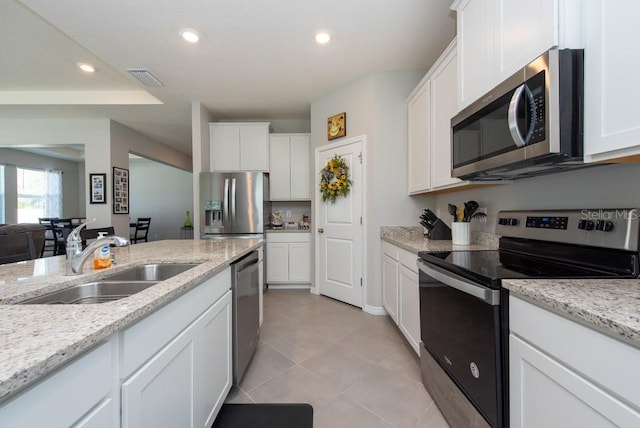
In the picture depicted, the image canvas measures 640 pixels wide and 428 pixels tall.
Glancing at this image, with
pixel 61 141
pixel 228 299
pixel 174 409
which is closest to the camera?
pixel 174 409

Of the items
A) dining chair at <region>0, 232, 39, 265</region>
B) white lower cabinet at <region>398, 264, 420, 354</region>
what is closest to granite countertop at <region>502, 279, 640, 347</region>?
white lower cabinet at <region>398, 264, 420, 354</region>

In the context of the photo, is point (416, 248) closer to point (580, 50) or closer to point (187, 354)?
point (580, 50)

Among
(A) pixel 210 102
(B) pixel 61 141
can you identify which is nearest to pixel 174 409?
(A) pixel 210 102

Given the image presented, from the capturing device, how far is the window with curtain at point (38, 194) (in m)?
6.64

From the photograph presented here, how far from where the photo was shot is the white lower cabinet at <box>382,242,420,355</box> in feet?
6.33

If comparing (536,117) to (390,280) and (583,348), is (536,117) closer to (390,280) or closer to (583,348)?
(583,348)

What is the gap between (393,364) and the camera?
78.3 inches

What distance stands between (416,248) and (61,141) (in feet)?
19.2

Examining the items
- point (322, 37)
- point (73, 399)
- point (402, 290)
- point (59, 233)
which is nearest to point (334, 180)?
point (322, 37)

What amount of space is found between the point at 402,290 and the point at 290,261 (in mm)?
2002

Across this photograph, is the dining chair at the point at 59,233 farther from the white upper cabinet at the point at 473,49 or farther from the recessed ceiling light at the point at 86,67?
the white upper cabinet at the point at 473,49

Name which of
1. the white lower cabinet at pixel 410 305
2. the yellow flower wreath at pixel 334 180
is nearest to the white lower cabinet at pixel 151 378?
the white lower cabinet at pixel 410 305

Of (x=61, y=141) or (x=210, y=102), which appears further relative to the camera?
(x=61, y=141)

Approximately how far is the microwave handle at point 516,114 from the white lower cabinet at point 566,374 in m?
0.65
